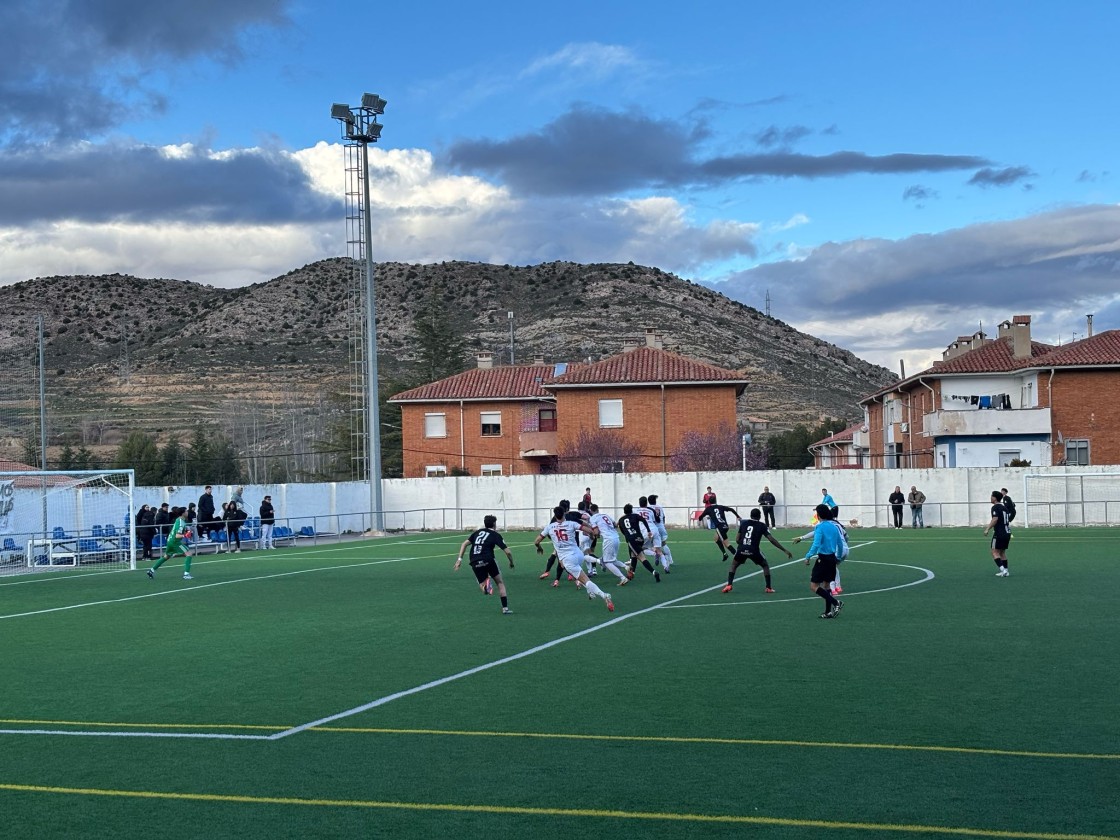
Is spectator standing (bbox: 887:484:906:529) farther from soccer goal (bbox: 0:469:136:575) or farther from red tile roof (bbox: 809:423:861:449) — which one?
red tile roof (bbox: 809:423:861:449)

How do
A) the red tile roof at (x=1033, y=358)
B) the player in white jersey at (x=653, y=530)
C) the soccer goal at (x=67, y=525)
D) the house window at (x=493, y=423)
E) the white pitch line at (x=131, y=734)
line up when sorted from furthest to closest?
the house window at (x=493, y=423) → the red tile roof at (x=1033, y=358) → the soccer goal at (x=67, y=525) → the player in white jersey at (x=653, y=530) → the white pitch line at (x=131, y=734)

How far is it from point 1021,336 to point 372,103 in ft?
111

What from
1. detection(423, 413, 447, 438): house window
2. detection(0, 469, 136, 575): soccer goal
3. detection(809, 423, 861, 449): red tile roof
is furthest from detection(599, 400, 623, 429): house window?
detection(0, 469, 136, 575): soccer goal

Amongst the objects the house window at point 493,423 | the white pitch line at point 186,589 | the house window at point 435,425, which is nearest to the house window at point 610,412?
the house window at point 493,423

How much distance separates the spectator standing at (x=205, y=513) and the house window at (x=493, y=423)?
31.4m

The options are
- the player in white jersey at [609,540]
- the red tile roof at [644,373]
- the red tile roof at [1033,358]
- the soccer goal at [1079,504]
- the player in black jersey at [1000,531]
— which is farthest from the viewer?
the red tile roof at [644,373]

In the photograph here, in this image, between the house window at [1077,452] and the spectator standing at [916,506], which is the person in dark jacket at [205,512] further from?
the house window at [1077,452]

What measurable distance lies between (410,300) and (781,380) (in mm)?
40058

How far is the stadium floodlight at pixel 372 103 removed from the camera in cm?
4659

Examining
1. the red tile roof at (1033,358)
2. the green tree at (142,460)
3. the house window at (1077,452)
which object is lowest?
the house window at (1077,452)

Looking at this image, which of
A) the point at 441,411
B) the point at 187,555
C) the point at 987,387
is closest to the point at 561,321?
the point at 441,411

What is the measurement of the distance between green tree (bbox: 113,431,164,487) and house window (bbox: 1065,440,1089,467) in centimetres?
4580

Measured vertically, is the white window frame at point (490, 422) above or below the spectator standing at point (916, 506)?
above

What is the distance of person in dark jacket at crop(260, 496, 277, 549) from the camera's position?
41.2 m
